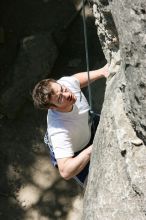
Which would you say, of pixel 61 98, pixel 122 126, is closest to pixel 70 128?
pixel 61 98

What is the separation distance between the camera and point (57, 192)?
4.50m

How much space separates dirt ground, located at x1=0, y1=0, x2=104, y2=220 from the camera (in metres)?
4.49

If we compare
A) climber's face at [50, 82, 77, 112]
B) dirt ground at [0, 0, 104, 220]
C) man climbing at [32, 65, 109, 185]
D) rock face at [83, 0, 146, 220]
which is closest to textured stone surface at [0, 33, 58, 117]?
dirt ground at [0, 0, 104, 220]

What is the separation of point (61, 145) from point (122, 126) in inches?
31.3

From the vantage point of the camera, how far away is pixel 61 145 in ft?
9.01

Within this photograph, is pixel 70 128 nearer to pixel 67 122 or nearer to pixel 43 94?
pixel 67 122

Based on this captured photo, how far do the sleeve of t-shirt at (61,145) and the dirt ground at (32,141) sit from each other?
176cm

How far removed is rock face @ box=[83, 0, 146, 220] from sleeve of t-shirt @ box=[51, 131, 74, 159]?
0.42 metres

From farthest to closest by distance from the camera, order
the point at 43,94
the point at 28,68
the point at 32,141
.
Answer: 1. the point at 28,68
2. the point at 32,141
3. the point at 43,94

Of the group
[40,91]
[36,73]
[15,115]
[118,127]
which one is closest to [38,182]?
[15,115]

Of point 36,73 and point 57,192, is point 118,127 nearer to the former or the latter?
point 57,192

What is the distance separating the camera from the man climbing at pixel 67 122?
265 cm

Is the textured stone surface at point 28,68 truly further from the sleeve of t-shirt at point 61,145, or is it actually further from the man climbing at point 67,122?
the sleeve of t-shirt at point 61,145

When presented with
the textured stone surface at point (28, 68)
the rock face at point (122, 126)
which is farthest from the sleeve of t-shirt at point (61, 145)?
the textured stone surface at point (28, 68)
